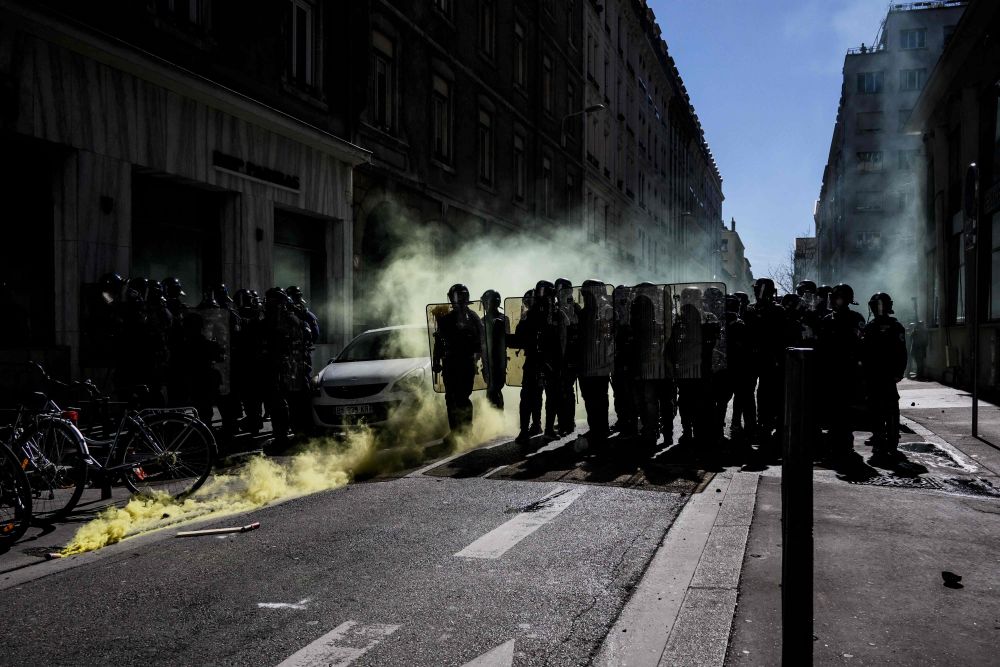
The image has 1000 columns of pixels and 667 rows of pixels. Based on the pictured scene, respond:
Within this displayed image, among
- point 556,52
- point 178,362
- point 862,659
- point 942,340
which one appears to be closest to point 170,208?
point 178,362

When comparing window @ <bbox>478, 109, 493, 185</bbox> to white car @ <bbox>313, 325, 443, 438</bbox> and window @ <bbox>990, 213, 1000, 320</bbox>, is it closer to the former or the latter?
window @ <bbox>990, 213, 1000, 320</bbox>

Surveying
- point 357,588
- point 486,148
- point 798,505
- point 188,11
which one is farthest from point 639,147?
point 798,505

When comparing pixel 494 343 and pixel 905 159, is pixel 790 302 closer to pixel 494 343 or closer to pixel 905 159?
pixel 494 343

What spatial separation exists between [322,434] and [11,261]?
4.26m

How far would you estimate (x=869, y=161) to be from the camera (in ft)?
213

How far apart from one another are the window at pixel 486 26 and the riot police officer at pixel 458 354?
14.9 metres

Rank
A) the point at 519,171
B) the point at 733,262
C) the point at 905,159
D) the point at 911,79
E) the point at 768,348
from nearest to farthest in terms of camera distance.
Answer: the point at 768,348 < the point at 519,171 < the point at 905,159 < the point at 911,79 < the point at 733,262

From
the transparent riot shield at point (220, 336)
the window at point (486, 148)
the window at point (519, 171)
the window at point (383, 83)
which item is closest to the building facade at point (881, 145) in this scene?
the window at point (519, 171)

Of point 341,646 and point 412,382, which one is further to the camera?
point 412,382

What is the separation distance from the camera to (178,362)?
949 cm

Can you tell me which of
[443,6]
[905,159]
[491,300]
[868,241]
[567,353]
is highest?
[905,159]

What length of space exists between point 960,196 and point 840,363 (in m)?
13.3

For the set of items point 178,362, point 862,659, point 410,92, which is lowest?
point 862,659

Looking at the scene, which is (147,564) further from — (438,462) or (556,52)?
(556,52)
